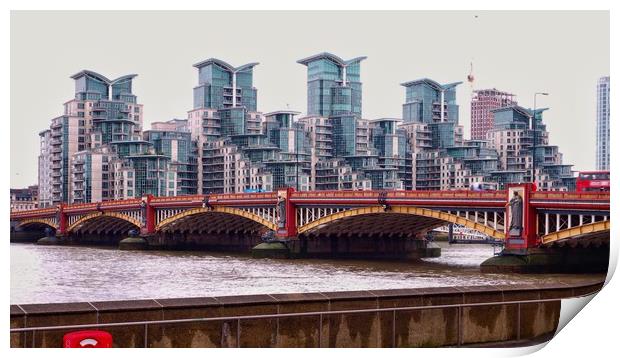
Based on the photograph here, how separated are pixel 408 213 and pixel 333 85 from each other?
1532 inches

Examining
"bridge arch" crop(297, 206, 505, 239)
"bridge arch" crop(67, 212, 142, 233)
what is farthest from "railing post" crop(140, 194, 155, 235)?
"bridge arch" crop(297, 206, 505, 239)

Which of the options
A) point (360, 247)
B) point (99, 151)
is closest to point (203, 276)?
point (360, 247)

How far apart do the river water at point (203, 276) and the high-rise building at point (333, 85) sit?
30.4 m

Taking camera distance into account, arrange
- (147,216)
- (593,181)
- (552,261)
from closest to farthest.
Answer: (552,261) → (593,181) → (147,216)

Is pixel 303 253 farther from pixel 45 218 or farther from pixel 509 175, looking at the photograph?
pixel 509 175

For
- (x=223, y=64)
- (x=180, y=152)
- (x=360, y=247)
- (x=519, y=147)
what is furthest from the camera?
(x=519, y=147)

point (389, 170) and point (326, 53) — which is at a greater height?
point (326, 53)

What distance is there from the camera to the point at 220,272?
130ft

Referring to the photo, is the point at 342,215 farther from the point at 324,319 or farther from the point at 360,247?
the point at 324,319

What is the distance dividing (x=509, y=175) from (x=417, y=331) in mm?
77034

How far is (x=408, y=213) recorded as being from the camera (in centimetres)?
4300

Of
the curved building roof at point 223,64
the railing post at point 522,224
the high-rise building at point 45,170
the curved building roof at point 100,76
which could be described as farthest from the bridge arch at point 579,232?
the curved building roof at point 223,64

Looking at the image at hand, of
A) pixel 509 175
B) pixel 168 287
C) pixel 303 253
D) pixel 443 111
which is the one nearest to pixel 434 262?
pixel 303 253

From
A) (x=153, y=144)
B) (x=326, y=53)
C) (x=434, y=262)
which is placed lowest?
(x=434, y=262)
